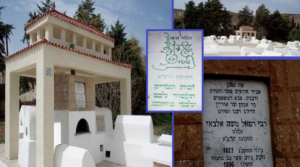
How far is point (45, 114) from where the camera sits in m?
8.12

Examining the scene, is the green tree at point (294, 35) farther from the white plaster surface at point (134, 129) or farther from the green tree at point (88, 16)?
the green tree at point (88, 16)

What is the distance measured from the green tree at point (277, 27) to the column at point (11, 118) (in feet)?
33.0

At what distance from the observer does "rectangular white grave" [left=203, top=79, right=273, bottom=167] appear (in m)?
3.87

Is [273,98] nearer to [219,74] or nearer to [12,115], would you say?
[219,74]

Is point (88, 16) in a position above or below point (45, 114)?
above

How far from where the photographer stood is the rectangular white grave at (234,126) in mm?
3873

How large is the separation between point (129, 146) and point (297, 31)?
291 inches

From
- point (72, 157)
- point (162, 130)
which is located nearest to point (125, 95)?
point (72, 157)

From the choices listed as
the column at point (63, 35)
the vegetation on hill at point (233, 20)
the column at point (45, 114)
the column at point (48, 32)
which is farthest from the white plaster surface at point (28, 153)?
the vegetation on hill at point (233, 20)

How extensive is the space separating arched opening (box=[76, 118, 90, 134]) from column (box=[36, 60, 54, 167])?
2225mm

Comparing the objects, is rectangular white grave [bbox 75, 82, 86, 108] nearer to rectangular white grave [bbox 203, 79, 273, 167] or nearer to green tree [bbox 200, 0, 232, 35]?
green tree [bbox 200, 0, 232, 35]

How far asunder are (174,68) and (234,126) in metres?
1.20

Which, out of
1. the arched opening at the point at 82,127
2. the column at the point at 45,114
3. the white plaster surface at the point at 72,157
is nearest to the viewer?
the white plaster surface at the point at 72,157

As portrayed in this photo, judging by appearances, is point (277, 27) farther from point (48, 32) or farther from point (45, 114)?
point (48, 32)
